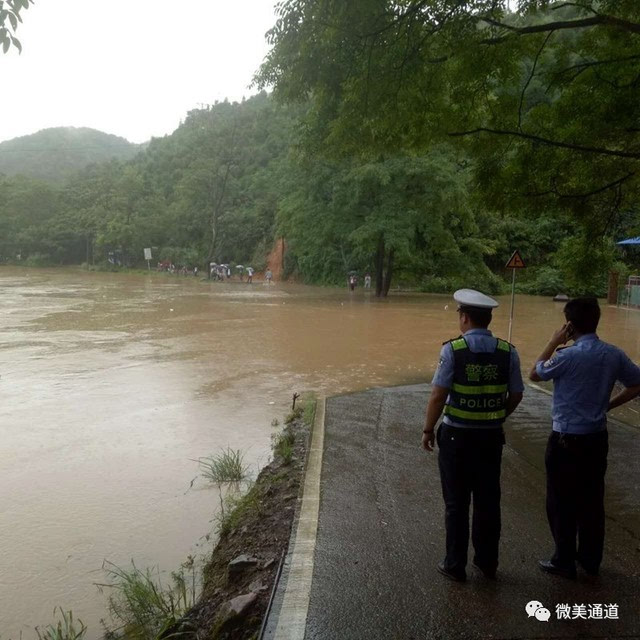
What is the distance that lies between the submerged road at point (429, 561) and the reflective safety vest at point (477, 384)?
3.30ft

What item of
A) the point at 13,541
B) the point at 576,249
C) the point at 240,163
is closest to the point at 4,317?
the point at 13,541

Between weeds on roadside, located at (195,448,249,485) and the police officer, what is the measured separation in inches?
123

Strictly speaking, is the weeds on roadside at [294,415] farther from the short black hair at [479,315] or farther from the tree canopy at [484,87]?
the short black hair at [479,315]

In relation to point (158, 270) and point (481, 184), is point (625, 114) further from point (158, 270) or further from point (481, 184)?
point (158, 270)

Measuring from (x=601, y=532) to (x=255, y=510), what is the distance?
2724 millimetres

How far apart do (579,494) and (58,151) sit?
149 metres

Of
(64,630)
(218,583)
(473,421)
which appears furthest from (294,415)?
(473,421)

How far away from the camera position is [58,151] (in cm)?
13300

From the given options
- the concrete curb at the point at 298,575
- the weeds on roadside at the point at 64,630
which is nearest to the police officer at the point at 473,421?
the concrete curb at the point at 298,575

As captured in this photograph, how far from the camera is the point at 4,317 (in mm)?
20297

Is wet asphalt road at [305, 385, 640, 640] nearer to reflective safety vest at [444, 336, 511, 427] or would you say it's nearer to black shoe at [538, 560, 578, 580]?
black shoe at [538, 560, 578, 580]

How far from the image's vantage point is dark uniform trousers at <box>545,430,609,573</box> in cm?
348

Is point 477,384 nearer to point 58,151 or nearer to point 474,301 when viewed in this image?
point 474,301

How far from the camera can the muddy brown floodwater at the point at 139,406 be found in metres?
4.74
